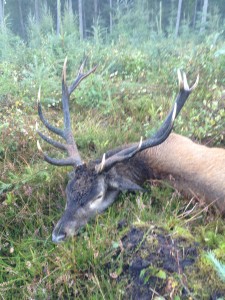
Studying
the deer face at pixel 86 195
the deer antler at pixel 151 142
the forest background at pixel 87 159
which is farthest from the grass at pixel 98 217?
the deer antler at pixel 151 142

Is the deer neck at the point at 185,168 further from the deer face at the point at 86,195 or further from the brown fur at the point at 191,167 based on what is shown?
the deer face at the point at 86,195

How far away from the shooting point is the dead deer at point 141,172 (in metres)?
4.08

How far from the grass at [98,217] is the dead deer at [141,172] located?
14cm

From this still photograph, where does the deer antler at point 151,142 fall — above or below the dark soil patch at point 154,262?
above

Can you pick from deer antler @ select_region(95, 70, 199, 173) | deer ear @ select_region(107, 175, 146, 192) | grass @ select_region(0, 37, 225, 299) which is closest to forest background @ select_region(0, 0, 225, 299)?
grass @ select_region(0, 37, 225, 299)

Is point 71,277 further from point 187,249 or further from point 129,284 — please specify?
point 187,249

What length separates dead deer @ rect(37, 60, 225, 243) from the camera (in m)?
4.08

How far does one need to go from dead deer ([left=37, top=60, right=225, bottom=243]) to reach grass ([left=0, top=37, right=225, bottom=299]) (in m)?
0.14

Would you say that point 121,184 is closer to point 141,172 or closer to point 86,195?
point 141,172

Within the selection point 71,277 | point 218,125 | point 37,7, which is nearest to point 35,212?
point 71,277

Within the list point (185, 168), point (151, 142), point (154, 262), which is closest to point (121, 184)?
point (151, 142)

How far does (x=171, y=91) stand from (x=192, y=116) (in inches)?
60.6

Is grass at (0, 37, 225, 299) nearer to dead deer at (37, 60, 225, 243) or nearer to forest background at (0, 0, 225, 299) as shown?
forest background at (0, 0, 225, 299)

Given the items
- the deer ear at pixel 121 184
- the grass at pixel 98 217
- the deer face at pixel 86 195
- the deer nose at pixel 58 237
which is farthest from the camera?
the deer ear at pixel 121 184
